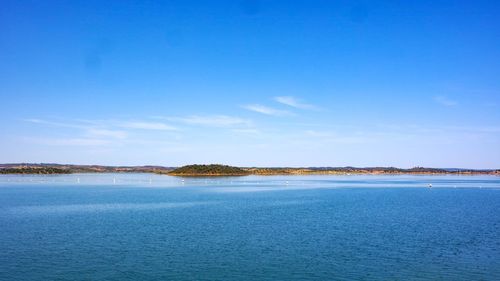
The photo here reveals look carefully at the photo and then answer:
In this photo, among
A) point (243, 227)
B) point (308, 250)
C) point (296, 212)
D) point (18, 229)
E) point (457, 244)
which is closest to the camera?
point (308, 250)

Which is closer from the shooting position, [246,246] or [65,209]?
[246,246]

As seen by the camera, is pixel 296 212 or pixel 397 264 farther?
pixel 296 212

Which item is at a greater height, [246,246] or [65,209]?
[65,209]

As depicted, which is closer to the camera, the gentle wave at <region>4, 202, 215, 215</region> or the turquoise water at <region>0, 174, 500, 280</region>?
the turquoise water at <region>0, 174, 500, 280</region>

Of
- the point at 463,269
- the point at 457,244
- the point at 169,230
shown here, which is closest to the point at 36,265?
the point at 169,230

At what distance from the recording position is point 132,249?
3347 centimetres

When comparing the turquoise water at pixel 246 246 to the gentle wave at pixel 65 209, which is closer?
the turquoise water at pixel 246 246

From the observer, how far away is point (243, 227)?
45.2m

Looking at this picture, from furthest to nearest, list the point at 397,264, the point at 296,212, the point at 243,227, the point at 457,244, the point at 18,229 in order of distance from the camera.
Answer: the point at 296,212 < the point at 243,227 < the point at 18,229 < the point at 457,244 < the point at 397,264

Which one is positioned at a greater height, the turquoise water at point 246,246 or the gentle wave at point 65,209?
the gentle wave at point 65,209

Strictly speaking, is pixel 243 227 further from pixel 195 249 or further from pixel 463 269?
pixel 463 269

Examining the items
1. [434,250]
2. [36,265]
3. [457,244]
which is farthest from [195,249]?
[457,244]

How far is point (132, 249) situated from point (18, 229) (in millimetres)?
16531

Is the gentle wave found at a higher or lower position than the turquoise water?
higher
